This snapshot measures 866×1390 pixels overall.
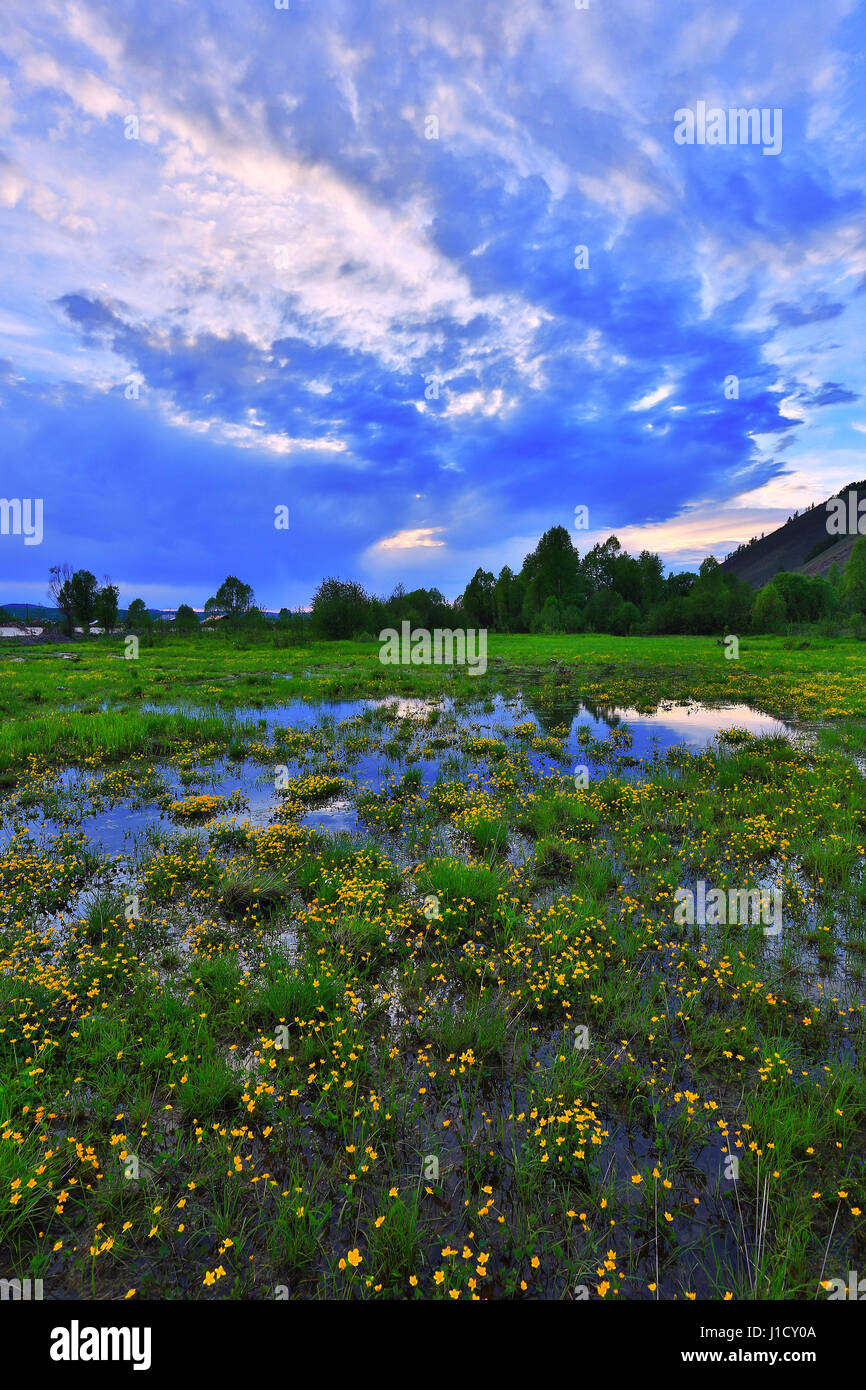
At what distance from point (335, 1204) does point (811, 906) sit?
6.86m

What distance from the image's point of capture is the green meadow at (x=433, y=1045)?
305cm

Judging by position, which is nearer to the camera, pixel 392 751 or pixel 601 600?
pixel 392 751

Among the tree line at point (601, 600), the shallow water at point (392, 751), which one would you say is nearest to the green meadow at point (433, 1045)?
the shallow water at point (392, 751)

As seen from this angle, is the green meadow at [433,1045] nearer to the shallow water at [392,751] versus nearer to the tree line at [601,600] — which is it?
the shallow water at [392,751]

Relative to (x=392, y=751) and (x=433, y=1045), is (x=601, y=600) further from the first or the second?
(x=433, y=1045)

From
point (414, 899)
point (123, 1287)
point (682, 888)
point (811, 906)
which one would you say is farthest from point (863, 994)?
point (123, 1287)

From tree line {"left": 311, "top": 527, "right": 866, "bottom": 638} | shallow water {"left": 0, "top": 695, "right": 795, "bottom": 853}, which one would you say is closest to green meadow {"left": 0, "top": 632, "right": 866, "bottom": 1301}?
shallow water {"left": 0, "top": 695, "right": 795, "bottom": 853}

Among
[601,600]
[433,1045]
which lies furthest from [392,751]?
[601,600]

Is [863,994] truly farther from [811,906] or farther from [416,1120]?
[416,1120]

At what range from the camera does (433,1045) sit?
4703 millimetres

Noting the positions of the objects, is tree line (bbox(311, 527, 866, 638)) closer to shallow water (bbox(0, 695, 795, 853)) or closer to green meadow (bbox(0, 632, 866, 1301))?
shallow water (bbox(0, 695, 795, 853))

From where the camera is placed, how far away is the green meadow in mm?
3049

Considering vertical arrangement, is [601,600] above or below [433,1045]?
above

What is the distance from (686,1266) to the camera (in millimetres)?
2955
